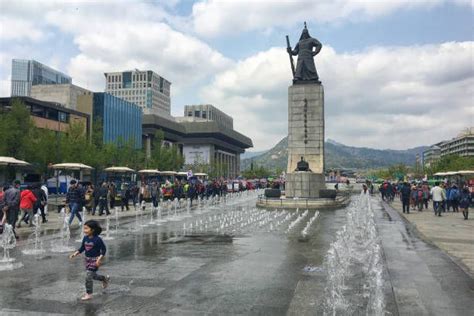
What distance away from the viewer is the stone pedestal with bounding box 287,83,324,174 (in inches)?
1304

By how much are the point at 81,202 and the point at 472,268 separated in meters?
14.1

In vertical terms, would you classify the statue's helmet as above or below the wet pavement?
above

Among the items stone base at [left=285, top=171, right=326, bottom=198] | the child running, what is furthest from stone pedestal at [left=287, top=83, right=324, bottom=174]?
the child running

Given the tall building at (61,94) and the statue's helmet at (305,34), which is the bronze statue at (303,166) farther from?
the tall building at (61,94)

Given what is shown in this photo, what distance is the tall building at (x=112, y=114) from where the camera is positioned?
8362 cm

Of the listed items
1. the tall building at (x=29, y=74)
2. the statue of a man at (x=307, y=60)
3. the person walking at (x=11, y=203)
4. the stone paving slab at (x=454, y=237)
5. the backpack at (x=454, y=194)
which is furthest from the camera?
the tall building at (x=29, y=74)

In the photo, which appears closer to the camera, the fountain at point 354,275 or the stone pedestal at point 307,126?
the fountain at point 354,275

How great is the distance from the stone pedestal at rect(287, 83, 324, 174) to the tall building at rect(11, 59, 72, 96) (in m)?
151

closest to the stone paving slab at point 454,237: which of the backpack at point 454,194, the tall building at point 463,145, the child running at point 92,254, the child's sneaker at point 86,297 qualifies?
the backpack at point 454,194

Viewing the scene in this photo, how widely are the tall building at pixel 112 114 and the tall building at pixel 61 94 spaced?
324 inches

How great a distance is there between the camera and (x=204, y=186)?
40719 millimetres

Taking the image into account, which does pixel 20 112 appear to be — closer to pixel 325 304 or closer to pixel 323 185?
pixel 323 185

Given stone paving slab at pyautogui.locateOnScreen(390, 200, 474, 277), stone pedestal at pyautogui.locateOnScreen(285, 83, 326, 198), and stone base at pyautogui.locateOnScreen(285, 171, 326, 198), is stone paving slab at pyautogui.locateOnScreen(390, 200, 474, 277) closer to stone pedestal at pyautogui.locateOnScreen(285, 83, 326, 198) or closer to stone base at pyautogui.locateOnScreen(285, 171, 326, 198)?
stone base at pyautogui.locateOnScreen(285, 171, 326, 198)

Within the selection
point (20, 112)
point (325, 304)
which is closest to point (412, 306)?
point (325, 304)
